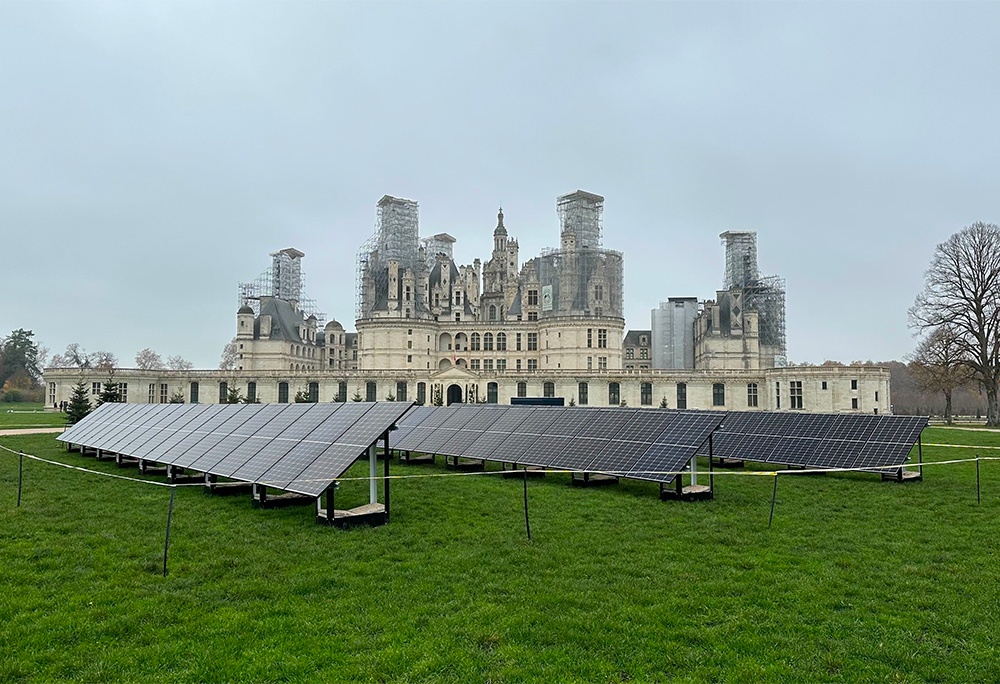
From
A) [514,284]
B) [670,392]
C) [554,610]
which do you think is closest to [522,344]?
[514,284]

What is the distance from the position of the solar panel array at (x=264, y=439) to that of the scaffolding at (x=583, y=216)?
67.1 meters

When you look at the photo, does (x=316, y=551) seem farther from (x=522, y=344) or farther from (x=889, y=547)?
(x=522, y=344)

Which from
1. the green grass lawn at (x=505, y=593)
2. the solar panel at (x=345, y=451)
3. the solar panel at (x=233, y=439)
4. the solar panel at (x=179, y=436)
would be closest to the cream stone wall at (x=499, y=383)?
the solar panel at (x=179, y=436)

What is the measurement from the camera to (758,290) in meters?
87.4

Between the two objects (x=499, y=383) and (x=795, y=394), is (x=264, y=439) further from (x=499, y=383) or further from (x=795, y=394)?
(x=795, y=394)

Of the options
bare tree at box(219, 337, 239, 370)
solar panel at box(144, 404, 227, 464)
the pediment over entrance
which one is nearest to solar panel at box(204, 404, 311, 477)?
solar panel at box(144, 404, 227, 464)

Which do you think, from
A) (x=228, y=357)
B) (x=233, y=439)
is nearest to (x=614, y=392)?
(x=233, y=439)

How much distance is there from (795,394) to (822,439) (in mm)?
46044

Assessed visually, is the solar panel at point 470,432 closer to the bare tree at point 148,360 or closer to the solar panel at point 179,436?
the solar panel at point 179,436

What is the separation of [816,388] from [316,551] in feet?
199

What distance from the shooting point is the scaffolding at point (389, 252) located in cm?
8469

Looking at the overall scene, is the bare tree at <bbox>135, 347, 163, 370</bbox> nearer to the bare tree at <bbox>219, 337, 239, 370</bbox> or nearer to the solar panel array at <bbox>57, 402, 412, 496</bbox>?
the bare tree at <bbox>219, 337, 239, 370</bbox>

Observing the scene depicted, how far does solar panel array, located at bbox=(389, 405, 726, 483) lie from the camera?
16.6 metres

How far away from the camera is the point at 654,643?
24.3ft
